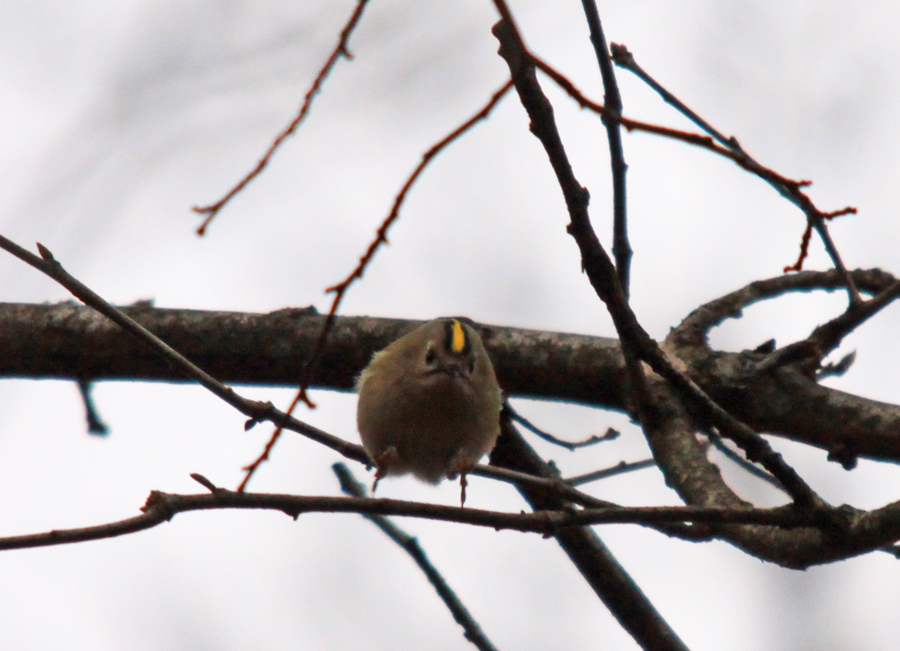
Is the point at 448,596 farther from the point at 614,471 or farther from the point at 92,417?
the point at 92,417

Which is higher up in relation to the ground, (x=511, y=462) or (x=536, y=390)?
(x=536, y=390)

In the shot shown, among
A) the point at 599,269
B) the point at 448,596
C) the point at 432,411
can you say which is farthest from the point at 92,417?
the point at 599,269

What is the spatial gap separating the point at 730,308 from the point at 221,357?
1.87 meters

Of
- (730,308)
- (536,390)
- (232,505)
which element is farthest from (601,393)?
(232,505)

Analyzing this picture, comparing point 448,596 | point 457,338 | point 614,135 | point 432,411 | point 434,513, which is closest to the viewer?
point 434,513

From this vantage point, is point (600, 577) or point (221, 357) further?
point (221, 357)

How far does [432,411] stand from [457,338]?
278 millimetres

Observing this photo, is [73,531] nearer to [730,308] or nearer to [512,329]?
[512,329]

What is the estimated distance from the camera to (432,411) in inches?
116

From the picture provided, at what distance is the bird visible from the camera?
295 centimetres

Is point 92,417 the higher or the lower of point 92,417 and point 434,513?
the higher

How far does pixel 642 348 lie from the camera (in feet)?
6.19

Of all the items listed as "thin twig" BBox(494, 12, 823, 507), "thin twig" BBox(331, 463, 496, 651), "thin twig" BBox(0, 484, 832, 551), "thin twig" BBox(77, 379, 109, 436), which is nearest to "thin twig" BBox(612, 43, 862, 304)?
"thin twig" BBox(494, 12, 823, 507)

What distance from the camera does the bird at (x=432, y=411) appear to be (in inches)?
116
